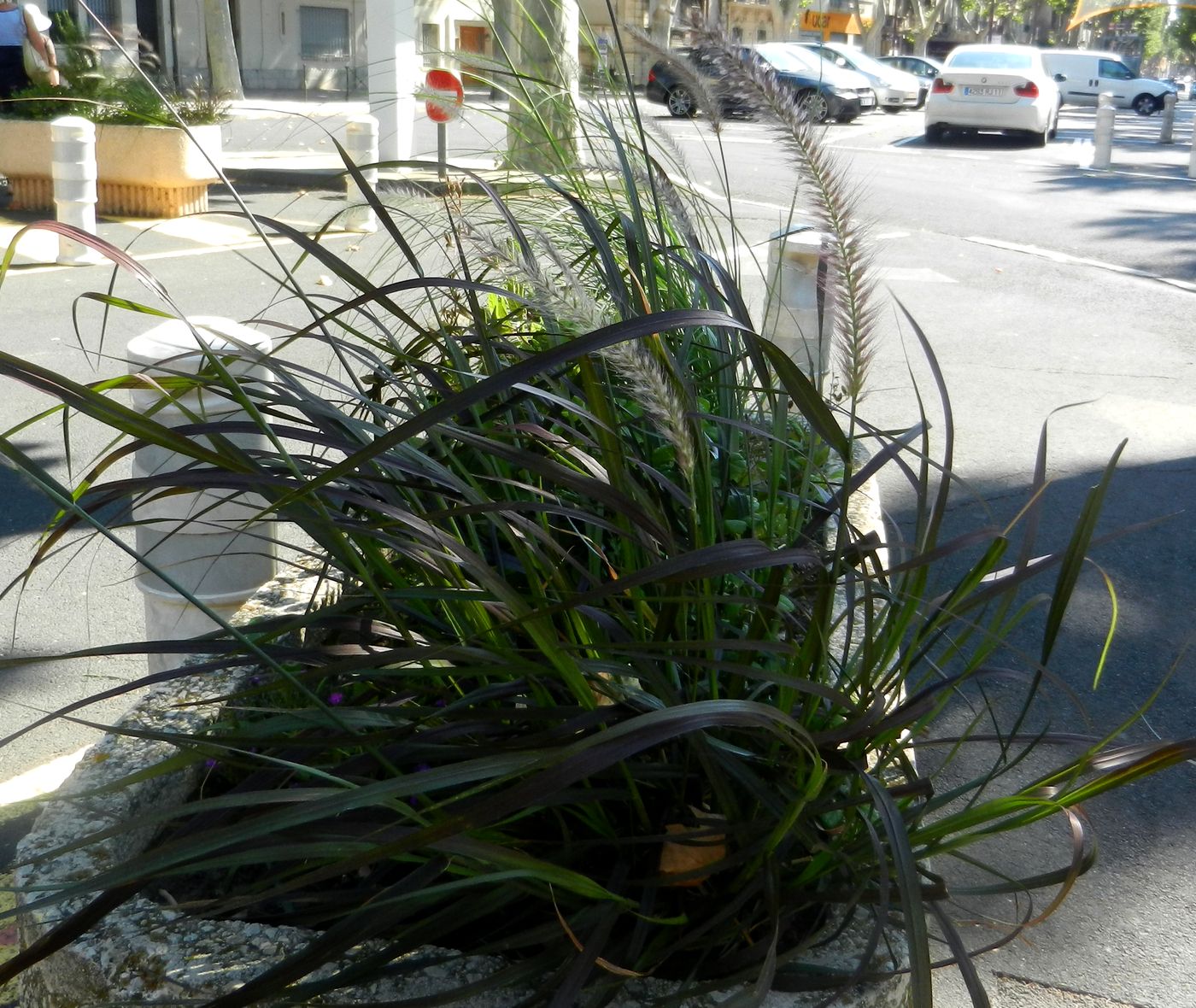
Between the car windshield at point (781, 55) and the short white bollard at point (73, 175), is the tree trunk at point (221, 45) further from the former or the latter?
the short white bollard at point (73, 175)

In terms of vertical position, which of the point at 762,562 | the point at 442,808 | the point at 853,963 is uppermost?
the point at 762,562

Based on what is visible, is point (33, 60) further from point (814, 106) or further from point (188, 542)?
point (814, 106)

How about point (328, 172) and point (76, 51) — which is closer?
point (76, 51)

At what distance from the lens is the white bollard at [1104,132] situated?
64.0 ft

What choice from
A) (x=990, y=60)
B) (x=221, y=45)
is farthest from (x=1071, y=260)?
(x=221, y=45)

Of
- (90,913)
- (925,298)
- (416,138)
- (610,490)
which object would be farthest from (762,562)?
(416,138)

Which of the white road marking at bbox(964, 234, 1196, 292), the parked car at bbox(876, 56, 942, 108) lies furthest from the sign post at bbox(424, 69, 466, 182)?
the parked car at bbox(876, 56, 942, 108)

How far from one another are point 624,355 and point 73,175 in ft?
29.9

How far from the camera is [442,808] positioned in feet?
5.25

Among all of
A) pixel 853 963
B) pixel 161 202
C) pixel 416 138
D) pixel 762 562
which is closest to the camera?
pixel 762 562

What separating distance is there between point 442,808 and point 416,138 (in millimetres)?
17383

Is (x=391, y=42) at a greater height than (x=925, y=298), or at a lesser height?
greater

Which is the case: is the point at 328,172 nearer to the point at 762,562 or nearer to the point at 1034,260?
the point at 1034,260

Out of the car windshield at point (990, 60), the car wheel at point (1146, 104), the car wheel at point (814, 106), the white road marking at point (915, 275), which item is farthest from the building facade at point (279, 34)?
the car wheel at point (814, 106)
